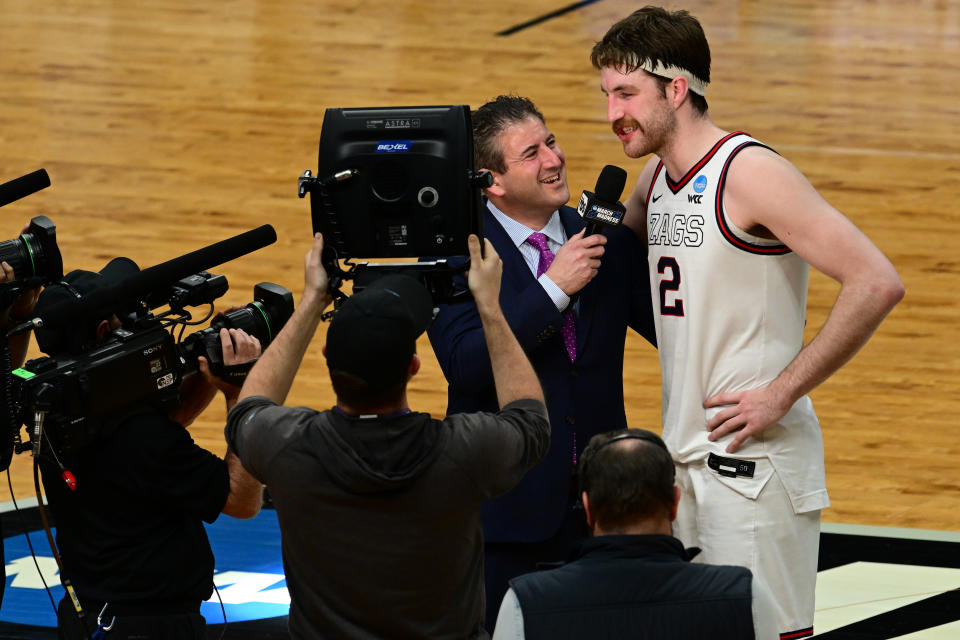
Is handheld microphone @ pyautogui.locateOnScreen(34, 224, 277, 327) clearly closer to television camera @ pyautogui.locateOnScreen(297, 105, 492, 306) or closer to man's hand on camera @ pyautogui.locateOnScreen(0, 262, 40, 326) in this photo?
television camera @ pyautogui.locateOnScreen(297, 105, 492, 306)

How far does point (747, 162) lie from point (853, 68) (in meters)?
8.73

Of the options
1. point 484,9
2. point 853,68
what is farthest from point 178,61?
point 853,68

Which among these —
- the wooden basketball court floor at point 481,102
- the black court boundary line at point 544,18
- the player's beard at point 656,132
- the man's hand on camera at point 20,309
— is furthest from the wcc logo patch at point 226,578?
the black court boundary line at point 544,18

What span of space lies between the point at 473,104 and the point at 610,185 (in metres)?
6.73

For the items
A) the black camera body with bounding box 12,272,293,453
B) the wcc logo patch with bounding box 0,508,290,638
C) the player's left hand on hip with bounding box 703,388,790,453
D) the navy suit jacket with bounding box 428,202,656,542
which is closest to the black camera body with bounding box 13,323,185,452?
Answer: the black camera body with bounding box 12,272,293,453

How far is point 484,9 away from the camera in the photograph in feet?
42.5

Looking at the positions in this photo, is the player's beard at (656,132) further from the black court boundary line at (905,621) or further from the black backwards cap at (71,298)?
the black court boundary line at (905,621)

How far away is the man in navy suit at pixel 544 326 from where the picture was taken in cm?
310

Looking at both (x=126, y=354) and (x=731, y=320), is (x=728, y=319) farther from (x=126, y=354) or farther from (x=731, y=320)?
(x=126, y=354)

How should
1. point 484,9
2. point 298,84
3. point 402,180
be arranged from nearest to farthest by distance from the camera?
point 402,180, point 298,84, point 484,9

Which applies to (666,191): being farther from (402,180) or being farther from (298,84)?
(298,84)

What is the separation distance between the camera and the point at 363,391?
2443 millimetres

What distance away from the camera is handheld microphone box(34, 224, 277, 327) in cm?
296

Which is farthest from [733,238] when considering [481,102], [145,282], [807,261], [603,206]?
[481,102]
